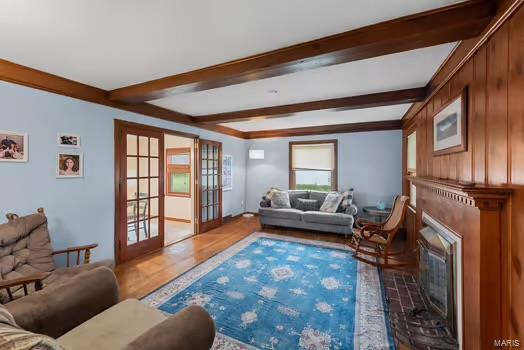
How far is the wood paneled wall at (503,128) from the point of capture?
3.84 feet

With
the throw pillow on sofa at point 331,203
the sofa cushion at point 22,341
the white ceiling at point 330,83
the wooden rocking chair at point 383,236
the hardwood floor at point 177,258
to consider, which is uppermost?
the white ceiling at point 330,83

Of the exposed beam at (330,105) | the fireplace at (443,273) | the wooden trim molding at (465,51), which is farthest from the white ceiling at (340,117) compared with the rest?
the fireplace at (443,273)

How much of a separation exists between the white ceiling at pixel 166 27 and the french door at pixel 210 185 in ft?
9.21

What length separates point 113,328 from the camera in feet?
4.33

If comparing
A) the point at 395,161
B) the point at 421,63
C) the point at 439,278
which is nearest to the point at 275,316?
the point at 439,278

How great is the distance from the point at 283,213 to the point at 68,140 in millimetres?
3876

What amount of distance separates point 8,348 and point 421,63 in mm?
3236

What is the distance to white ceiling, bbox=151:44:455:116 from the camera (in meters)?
2.17

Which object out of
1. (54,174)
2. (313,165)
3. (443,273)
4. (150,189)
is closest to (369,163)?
(313,165)

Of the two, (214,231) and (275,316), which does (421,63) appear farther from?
(214,231)

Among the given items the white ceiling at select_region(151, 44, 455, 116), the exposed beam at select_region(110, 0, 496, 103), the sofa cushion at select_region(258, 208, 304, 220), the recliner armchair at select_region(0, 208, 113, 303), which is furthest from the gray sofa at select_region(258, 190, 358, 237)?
the recliner armchair at select_region(0, 208, 113, 303)

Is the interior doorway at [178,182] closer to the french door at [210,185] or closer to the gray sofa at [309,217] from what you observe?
the french door at [210,185]

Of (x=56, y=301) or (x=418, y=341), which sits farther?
(x=418, y=341)

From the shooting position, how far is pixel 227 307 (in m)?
2.23
